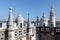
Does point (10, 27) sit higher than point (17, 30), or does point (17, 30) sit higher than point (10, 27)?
point (10, 27)

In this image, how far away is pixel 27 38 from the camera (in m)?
28.4

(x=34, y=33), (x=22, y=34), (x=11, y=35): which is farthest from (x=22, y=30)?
(x=11, y=35)

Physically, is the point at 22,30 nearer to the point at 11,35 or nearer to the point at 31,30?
the point at 31,30

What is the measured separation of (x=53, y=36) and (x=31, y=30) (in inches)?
171

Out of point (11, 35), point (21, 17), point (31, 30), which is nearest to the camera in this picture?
point (11, 35)

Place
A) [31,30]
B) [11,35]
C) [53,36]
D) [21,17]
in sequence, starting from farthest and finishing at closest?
1. [21,17]
2. [31,30]
3. [53,36]
4. [11,35]

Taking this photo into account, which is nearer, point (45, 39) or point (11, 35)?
point (11, 35)

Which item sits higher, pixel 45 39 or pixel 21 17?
pixel 21 17

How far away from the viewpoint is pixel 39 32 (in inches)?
1121

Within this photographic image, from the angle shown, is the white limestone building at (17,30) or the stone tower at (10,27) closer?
the stone tower at (10,27)

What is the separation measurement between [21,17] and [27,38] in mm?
5171

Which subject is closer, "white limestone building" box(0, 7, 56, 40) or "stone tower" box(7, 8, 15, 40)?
"stone tower" box(7, 8, 15, 40)

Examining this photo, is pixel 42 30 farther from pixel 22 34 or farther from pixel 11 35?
pixel 11 35

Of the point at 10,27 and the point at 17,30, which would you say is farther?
the point at 17,30
